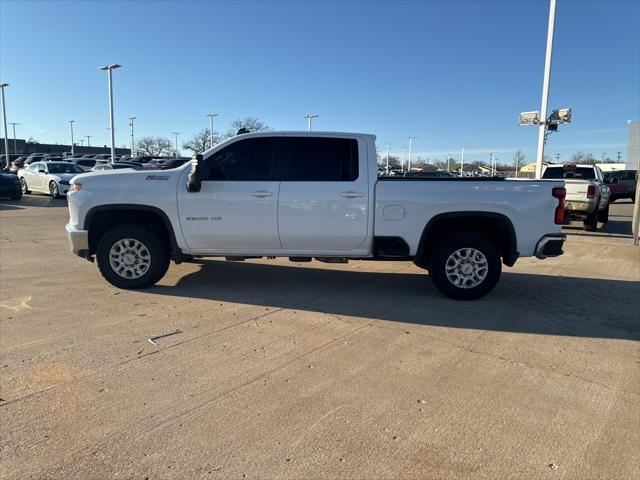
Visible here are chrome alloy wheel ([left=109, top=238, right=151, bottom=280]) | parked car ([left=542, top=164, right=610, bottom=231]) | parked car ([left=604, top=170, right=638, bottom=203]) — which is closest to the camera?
chrome alloy wheel ([left=109, top=238, right=151, bottom=280])

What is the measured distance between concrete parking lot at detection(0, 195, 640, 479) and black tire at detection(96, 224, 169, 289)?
7.5 inches

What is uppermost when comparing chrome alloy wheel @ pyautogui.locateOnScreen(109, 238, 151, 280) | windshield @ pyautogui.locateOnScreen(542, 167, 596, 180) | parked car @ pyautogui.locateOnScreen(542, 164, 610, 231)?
windshield @ pyautogui.locateOnScreen(542, 167, 596, 180)

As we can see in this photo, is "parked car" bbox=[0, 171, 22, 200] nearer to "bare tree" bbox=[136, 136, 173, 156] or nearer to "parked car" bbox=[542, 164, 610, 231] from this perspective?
"parked car" bbox=[542, 164, 610, 231]

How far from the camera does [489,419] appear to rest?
10.6ft

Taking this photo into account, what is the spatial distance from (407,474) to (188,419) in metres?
1.46

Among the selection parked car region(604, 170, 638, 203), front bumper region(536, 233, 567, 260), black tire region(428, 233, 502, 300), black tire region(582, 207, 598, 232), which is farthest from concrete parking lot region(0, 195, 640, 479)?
parked car region(604, 170, 638, 203)

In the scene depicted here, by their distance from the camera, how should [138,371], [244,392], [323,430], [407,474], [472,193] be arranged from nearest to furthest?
[407,474] < [323,430] < [244,392] < [138,371] < [472,193]

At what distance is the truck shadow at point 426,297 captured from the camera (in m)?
5.30

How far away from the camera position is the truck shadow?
5.30 metres

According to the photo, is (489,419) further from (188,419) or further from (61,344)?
(61,344)

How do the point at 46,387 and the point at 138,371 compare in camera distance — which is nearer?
the point at 46,387

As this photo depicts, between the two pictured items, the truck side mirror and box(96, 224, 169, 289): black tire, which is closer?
the truck side mirror

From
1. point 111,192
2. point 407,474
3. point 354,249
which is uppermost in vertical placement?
point 111,192

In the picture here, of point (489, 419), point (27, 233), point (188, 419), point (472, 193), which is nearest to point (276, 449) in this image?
point (188, 419)
